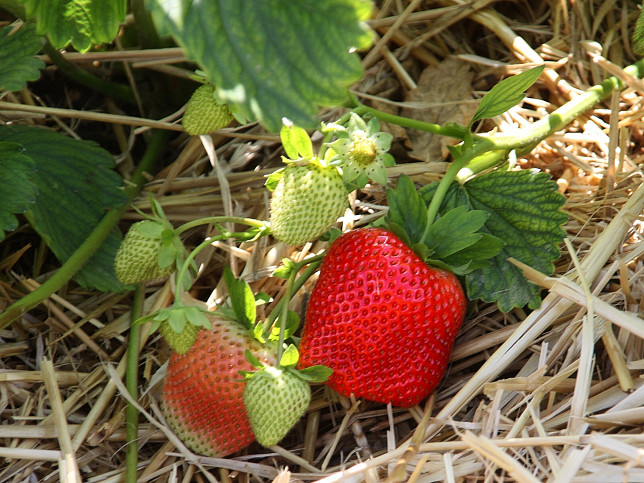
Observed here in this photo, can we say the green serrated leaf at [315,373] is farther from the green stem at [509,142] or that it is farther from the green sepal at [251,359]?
the green stem at [509,142]

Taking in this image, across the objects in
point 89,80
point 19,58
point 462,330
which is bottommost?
point 462,330

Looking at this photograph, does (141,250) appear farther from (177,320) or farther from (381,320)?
(381,320)


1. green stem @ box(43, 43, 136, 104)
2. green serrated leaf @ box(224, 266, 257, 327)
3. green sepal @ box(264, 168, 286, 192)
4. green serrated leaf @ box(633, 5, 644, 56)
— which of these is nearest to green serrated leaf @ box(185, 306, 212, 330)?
green serrated leaf @ box(224, 266, 257, 327)

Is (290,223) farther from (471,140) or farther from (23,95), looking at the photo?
(23,95)

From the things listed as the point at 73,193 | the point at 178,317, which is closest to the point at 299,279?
the point at 178,317

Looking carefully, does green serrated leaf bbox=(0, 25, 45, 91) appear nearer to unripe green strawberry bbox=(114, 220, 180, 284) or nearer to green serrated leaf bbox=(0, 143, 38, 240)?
Result: green serrated leaf bbox=(0, 143, 38, 240)

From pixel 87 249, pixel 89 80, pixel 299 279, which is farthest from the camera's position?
pixel 89 80

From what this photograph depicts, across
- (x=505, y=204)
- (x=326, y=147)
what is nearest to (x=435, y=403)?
(x=505, y=204)
